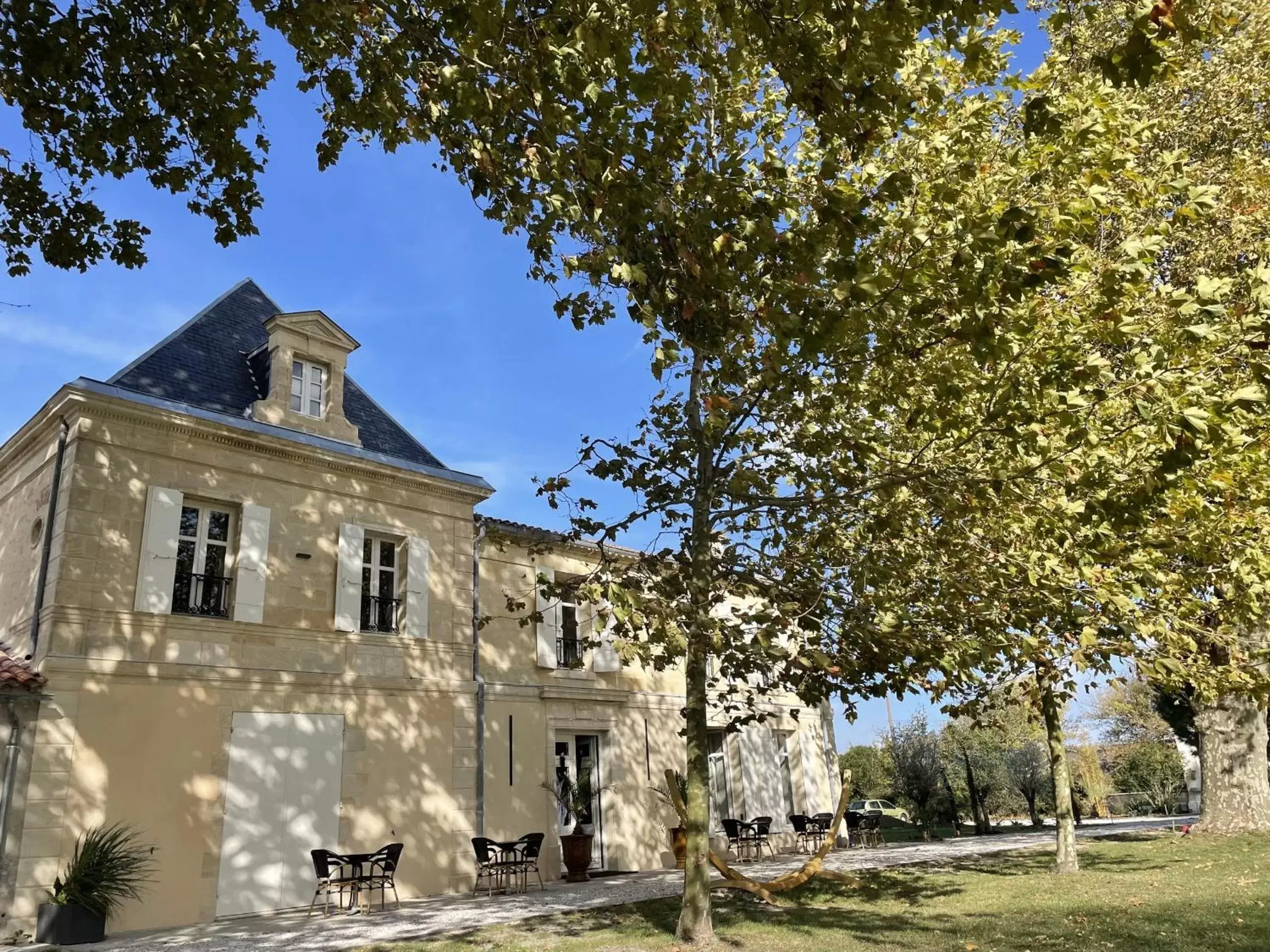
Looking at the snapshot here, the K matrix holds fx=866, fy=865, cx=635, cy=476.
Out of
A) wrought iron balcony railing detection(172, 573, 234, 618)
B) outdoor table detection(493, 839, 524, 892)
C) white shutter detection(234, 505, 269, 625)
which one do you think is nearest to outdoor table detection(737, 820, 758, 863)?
outdoor table detection(493, 839, 524, 892)

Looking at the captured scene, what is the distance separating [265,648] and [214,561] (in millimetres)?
1305

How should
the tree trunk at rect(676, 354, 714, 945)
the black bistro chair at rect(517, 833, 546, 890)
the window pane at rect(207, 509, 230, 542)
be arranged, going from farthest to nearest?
the black bistro chair at rect(517, 833, 546, 890)
the window pane at rect(207, 509, 230, 542)
the tree trunk at rect(676, 354, 714, 945)

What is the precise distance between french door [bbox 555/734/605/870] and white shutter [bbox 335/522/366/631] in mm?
4315

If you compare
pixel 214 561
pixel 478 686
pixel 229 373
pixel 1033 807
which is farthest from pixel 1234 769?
pixel 229 373

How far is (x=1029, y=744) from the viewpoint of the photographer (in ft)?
89.6

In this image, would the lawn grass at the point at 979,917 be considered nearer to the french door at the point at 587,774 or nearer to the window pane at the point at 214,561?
the french door at the point at 587,774

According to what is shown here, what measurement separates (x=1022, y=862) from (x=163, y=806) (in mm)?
11119

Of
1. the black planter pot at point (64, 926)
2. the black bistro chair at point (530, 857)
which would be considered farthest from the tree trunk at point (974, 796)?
the black planter pot at point (64, 926)

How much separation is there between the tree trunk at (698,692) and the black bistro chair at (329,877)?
473cm

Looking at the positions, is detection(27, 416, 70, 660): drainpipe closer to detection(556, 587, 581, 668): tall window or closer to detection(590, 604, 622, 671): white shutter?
detection(556, 587, 581, 668): tall window

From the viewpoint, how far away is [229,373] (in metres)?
12.4

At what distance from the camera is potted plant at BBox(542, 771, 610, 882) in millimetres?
13438

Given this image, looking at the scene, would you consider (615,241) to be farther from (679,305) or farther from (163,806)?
(163,806)

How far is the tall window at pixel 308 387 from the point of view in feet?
41.6
